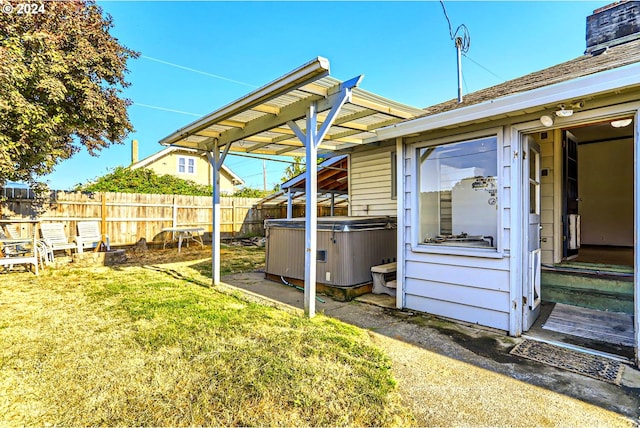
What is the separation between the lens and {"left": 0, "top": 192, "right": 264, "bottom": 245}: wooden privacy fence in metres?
8.13

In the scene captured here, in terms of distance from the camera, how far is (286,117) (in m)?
4.09

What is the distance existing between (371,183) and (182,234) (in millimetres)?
7449

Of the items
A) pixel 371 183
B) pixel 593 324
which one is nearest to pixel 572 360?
pixel 593 324

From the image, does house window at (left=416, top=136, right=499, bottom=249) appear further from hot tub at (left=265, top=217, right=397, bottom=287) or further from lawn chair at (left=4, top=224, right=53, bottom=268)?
lawn chair at (left=4, top=224, right=53, bottom=268)

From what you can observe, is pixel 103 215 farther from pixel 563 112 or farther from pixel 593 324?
pixel 593 324

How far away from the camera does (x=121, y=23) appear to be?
7.99 metres

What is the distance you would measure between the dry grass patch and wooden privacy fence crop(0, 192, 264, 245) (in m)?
4.87

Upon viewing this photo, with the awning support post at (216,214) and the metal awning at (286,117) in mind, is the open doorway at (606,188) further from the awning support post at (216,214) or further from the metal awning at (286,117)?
the awning support post at (216,214)

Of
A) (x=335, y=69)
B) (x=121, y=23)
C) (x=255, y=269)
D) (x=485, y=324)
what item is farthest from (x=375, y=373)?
(x=121, y=23)

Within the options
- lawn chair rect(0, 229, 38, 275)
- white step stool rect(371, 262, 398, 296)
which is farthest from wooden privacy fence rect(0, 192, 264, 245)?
white step stool rect(371, 262, 398, 296)

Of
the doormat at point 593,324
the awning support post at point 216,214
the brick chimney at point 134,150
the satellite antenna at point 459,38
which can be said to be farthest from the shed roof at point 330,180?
the brick chimney at point 134,150

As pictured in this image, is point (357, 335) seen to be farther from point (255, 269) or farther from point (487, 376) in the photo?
point (255, 269)

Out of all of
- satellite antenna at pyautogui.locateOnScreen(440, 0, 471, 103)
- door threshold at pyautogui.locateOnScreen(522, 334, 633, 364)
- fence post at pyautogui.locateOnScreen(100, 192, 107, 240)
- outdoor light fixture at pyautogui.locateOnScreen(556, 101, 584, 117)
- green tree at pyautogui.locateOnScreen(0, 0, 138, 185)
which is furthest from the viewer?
fence post at pyautogui.locateOnScreen(100, 192, 107, 240)

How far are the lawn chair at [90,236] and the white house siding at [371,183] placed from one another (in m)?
6.77
